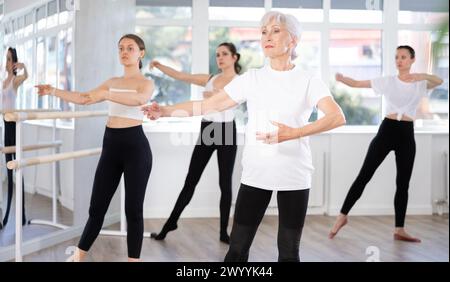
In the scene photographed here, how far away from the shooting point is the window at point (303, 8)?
4.13 meters

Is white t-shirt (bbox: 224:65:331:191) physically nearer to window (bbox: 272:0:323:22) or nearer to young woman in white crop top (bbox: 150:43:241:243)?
young woman in white crop top (bbox: 150:43:241:243)

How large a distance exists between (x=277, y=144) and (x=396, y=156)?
6.38 feet

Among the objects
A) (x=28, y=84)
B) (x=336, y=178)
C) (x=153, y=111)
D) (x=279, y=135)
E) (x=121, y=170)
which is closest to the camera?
(x=279, y=135)

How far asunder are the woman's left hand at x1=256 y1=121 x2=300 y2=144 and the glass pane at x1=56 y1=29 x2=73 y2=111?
1802 mm

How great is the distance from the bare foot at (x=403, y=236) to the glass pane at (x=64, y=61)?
2257 millimetres

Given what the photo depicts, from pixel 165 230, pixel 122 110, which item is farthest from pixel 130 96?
pixel 165 230

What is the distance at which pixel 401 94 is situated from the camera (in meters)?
4.12

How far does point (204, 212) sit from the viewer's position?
4840 millimetres

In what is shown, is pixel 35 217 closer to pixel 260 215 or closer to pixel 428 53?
pixel 260 215

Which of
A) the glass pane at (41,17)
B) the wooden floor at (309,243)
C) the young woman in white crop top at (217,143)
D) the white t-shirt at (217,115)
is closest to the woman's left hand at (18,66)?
the glass pane at (41,17)

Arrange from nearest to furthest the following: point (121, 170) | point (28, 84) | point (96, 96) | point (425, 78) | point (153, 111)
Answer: point (153, 111)
point (96, 96)
point (121, 170)
point (28, 84)
point (425, 78)

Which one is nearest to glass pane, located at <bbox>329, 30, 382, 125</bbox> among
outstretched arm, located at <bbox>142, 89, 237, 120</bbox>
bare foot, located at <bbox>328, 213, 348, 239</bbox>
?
bare foot, located at <bbox>328, 213, 348, 239</bbox>
